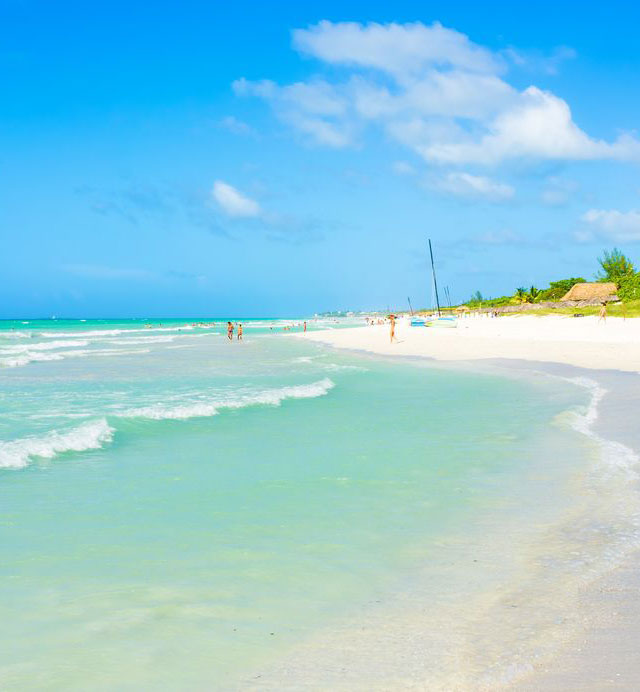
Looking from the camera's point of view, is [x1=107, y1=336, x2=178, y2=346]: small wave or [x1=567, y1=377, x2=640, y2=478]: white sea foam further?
[x1=107, y1=336, x2=178, y2=346]: small wave

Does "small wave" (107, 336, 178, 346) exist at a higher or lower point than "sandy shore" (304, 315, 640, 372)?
higher

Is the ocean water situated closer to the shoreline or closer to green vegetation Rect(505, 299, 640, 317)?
the shoreline

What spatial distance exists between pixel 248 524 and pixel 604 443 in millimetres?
6488

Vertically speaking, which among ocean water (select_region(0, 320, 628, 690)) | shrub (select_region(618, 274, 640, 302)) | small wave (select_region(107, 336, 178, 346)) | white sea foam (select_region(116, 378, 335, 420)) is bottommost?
ocean water (select_region(0, 320, 628, 690))

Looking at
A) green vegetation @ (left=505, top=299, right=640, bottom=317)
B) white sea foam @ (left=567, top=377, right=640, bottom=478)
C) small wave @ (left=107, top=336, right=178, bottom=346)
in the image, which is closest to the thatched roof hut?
green vegetation @ (left=505, top=299, right=640, bottom=317)

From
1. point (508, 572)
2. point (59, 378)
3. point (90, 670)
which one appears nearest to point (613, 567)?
point (508, 572)

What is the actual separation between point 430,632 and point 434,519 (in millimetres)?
2559

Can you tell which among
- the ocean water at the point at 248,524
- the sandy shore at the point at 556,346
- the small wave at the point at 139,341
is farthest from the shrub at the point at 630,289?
the ocean water at the point at 248,524

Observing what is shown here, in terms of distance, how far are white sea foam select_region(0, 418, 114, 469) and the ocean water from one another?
0.05 metres

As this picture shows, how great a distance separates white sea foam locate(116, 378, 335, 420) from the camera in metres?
14.4

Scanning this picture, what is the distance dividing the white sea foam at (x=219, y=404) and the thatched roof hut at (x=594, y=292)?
62500mm

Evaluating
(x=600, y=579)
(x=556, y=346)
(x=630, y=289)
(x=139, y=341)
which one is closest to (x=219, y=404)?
(x=600, y=579)

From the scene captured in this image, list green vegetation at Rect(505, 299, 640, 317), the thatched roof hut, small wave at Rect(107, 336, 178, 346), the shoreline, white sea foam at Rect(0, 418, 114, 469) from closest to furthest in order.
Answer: the shoreline, white sea foam at Rect(0, 418, 114, 469), green vegetation at Rect(505, 299, 640, 317), small wave at Rect(107, 336, 178, 346), the thatched roof hut

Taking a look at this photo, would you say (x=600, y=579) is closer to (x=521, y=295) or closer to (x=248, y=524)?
(x=248, y=524)
